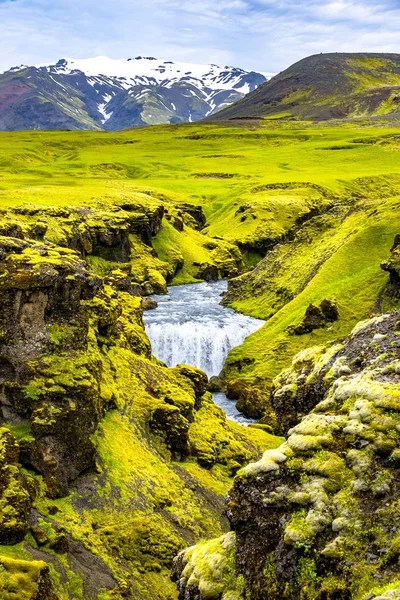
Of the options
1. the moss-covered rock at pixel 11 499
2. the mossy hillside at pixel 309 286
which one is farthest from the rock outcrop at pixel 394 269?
the moss-covered rock at pixel 11 499

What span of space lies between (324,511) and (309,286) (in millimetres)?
57105

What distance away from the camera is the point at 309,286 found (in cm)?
7175

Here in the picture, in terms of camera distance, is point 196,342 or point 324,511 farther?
point 196,342

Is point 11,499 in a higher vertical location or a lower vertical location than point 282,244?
lower

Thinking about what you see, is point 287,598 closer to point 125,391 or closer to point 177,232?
point 125,391

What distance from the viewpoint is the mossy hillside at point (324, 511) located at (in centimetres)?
1485

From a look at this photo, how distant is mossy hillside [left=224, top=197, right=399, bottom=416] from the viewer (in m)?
60.7

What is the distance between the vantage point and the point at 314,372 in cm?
2531

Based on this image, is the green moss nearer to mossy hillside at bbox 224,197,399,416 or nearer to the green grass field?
mossy hillside at bbox 224,197,399,416

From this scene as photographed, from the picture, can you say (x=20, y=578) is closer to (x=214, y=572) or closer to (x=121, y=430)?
(x=214, y=572)

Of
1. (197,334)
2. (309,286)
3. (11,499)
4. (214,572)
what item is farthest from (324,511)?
(309,286)

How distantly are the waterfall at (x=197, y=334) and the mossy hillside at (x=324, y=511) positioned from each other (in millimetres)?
48424

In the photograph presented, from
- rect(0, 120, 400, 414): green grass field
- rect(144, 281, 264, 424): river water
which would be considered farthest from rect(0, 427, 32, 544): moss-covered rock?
rect(144, 281, 264, 424): river water

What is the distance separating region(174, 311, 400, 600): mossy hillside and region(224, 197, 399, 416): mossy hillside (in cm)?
3624
